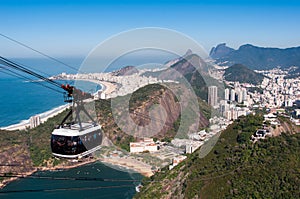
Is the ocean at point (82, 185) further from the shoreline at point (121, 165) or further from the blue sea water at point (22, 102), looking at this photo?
the blue sea water at point (22, 102)

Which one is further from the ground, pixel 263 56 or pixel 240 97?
pixel 263 56

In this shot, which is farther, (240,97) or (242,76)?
(242,76)

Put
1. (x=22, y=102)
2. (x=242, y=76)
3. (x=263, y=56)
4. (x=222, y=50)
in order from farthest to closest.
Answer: (x=222, y=50)
(x=263, y=56)
(x=242, y=76)
(x=22, y=102)

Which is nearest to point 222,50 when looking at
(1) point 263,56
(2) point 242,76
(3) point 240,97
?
(1) point 263,56

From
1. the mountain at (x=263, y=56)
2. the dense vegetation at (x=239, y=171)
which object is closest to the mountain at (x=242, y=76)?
the mountain at (x=263, y=56)

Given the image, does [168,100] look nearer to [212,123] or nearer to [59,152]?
[212,123]

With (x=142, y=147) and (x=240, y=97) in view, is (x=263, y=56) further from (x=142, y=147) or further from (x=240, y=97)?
(x=142, y=147)
